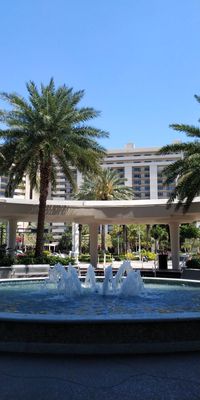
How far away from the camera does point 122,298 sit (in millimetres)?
12414

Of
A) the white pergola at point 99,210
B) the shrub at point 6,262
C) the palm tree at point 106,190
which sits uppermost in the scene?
the palm tree at point 106,190

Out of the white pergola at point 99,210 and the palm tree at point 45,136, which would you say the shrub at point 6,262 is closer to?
the palm tree at point 45,136

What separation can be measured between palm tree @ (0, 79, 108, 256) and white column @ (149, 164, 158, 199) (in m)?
115

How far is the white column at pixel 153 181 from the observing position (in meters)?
141

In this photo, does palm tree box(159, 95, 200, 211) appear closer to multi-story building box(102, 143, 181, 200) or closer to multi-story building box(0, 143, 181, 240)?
multi-story building box(102, 143, 181, 200)

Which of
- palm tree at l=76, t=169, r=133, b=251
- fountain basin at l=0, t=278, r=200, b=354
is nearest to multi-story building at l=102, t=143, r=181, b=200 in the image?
palm tree at l=76, t=169, r=133, b=251

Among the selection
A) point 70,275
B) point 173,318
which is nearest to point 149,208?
point 70,275

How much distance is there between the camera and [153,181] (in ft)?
466

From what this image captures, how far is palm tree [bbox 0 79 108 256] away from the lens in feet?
79.2

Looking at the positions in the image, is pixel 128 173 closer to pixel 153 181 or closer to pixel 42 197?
pixel 153 181

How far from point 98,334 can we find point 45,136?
740 inches

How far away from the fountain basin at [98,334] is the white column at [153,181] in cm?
13445

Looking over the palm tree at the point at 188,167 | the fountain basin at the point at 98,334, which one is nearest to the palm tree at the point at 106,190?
the palm tree at the point at 188,167

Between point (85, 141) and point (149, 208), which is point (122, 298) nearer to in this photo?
point (85, 141)
